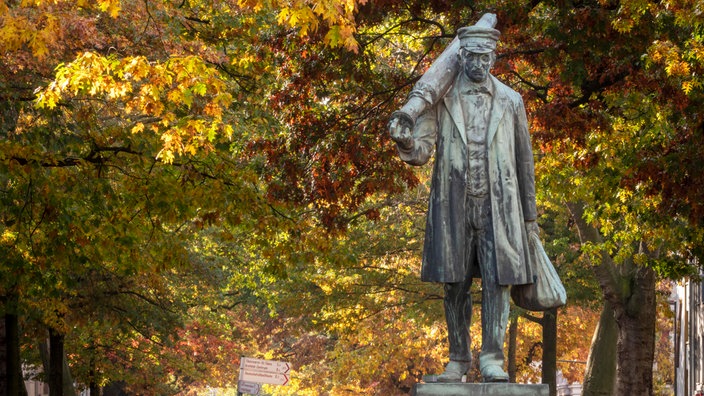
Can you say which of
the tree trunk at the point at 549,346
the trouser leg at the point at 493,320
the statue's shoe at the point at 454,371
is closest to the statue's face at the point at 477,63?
the trouser leg at the point at 493,320

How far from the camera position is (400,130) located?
925 centimetres

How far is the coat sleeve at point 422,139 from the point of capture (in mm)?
9461

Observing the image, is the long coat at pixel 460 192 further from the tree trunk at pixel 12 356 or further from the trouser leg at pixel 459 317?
the tree trunk at pixel 12 356

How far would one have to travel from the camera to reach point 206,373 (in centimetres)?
4959

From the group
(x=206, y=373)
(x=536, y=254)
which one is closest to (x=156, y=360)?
(x=206, y=373)

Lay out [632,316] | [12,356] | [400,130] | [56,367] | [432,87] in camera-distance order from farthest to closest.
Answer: [56,367]
[632,316]
[12,356]
[432,87]
[400,130]

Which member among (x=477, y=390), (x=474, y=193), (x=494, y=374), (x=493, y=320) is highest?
(x=474, y=193)

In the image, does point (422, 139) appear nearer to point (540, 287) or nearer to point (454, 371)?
point (540, 287)

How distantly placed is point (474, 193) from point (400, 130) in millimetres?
648

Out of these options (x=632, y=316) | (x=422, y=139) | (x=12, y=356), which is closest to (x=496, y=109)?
(x=422, y=139)

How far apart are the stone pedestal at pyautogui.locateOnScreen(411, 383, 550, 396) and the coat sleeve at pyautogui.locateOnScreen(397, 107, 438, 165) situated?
4.70 ft

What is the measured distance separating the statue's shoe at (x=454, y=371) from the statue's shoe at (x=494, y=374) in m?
0.14

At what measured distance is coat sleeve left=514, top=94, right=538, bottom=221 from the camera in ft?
31.6

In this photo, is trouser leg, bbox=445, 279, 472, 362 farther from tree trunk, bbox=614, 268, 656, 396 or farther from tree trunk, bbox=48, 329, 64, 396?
tree trunk, bbox=48, 329, 64, 396
